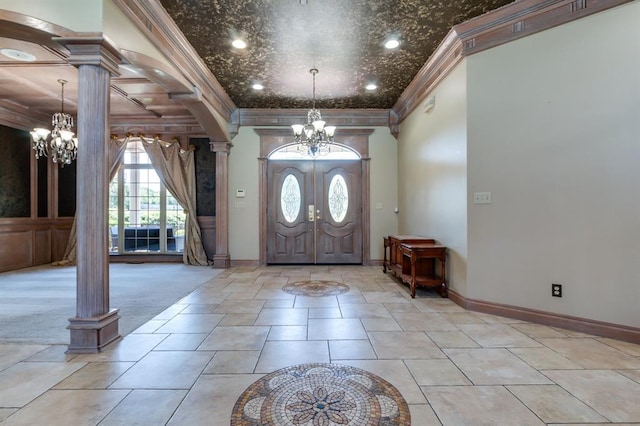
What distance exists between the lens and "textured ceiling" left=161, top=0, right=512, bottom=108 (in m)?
3.18

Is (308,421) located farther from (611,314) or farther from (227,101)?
(227,101)

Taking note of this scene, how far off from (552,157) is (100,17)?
433 cm

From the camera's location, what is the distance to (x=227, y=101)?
5.82 m

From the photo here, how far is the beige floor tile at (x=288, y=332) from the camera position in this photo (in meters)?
2.86

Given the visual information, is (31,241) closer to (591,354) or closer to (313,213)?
(313,213)

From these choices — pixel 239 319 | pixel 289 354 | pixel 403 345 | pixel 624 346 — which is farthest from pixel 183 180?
pixel 624 346

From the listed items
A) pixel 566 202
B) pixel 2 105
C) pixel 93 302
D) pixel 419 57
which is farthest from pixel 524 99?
pixel 2 105

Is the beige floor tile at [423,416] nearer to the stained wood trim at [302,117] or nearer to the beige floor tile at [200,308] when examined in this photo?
the beige floor tile at [200,308]

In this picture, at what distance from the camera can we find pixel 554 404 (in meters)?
1.84

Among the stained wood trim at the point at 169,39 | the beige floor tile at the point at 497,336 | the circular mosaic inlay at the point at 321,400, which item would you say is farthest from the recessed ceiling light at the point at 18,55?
the beige floor tile at the point at 497,336

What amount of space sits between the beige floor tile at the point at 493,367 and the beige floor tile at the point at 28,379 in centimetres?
288

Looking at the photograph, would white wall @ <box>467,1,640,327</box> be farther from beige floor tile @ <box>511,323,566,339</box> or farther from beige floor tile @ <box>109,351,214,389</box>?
Answer: beige floor tile @ <box>109,351,214,389</box>

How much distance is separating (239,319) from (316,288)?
5.11 feet

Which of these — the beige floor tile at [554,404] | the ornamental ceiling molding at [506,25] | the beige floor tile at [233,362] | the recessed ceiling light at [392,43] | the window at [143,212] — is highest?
the recessed ceiling light at [392,43]
